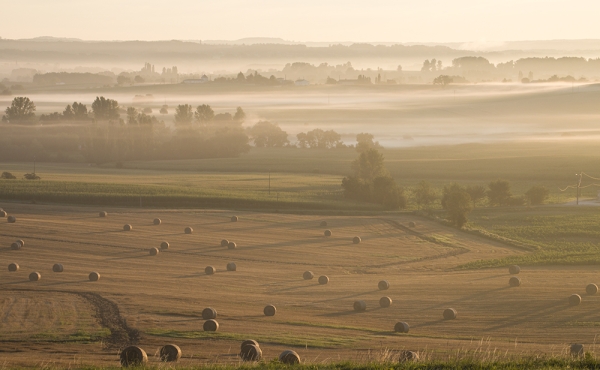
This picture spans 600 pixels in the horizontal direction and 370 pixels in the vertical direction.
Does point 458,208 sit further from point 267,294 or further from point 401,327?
point 401,327

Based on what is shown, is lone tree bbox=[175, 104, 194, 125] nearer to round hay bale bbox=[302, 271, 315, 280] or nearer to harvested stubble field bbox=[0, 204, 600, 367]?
harvested stubble field bbox=[0, 204, 600, 367]

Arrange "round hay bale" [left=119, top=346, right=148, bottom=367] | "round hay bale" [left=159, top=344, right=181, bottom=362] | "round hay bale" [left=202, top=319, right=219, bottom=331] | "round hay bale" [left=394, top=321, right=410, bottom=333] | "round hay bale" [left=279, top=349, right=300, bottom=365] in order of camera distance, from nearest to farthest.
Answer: "round hay bale" [left=279, top=349, right=300, bottom=365]
"round hay bale" [left=119, top=346, right=148, bottom=367]
"round hay bale" [left=159, top=344, right=181, bottom=362]
"round hay bale" [left=202, top=319, right=219, bottom=331]
"round hay bale" [left=394, top=321, right=410, bottom=333]

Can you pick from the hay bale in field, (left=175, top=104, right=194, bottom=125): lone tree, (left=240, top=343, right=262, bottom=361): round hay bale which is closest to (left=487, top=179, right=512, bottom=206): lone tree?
the hay bale in field

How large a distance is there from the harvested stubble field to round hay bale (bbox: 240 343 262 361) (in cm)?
60

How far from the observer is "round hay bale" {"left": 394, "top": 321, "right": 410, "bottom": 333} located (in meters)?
28.8

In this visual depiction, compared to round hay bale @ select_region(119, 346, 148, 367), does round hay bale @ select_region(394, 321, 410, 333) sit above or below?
below

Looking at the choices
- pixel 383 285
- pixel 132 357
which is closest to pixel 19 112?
pixel 383 285

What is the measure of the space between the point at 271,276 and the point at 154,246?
36.6 feet

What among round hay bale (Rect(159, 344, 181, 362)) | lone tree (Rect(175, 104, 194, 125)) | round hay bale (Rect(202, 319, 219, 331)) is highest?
lone tree (Rect(175, 104, 194, 125))

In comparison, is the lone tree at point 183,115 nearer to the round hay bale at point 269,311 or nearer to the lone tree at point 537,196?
the lone tree at point 537,196

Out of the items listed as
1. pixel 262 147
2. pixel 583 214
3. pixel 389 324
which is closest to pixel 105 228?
pixel 389 324

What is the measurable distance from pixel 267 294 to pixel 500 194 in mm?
44627

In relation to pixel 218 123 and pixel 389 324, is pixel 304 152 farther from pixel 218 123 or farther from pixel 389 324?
pixel 389 324

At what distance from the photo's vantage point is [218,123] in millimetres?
162750
